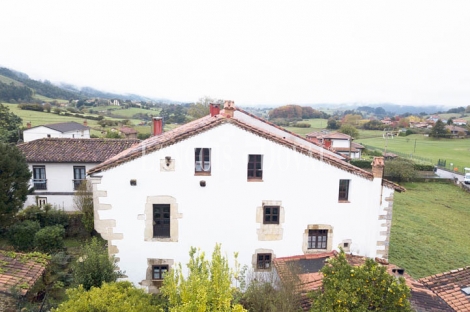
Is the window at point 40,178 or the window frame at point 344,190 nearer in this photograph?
the window frame at point 344,190

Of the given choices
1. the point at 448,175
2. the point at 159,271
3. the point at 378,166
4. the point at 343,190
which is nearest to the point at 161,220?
the point at 159,271

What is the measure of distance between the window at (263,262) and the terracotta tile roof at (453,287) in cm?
692

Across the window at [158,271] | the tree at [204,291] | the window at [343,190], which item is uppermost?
the window at [343,190]

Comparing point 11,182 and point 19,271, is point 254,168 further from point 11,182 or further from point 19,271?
point 11,182

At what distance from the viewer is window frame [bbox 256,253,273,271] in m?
16.7

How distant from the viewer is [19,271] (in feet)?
44.1

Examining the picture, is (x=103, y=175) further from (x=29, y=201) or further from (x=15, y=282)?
(x=29, y=201)

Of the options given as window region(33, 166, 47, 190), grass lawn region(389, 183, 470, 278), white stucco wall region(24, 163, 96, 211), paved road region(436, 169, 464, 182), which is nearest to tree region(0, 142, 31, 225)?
white stucco wall region(24, 163, 96, 211)

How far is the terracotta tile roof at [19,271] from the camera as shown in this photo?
1241 cm

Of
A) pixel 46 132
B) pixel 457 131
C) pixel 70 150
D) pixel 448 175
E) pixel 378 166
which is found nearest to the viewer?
pixel 378 166

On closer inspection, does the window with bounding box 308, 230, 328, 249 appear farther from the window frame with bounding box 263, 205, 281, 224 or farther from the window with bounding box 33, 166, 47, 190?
the window with bounding box 33, 166, 47, 190

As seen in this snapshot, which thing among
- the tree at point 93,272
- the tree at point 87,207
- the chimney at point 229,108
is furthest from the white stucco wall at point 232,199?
the tree at point 87,207

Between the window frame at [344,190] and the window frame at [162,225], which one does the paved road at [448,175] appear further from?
the window frame at [162,225]

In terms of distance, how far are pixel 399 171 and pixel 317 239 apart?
47021 millimetres
